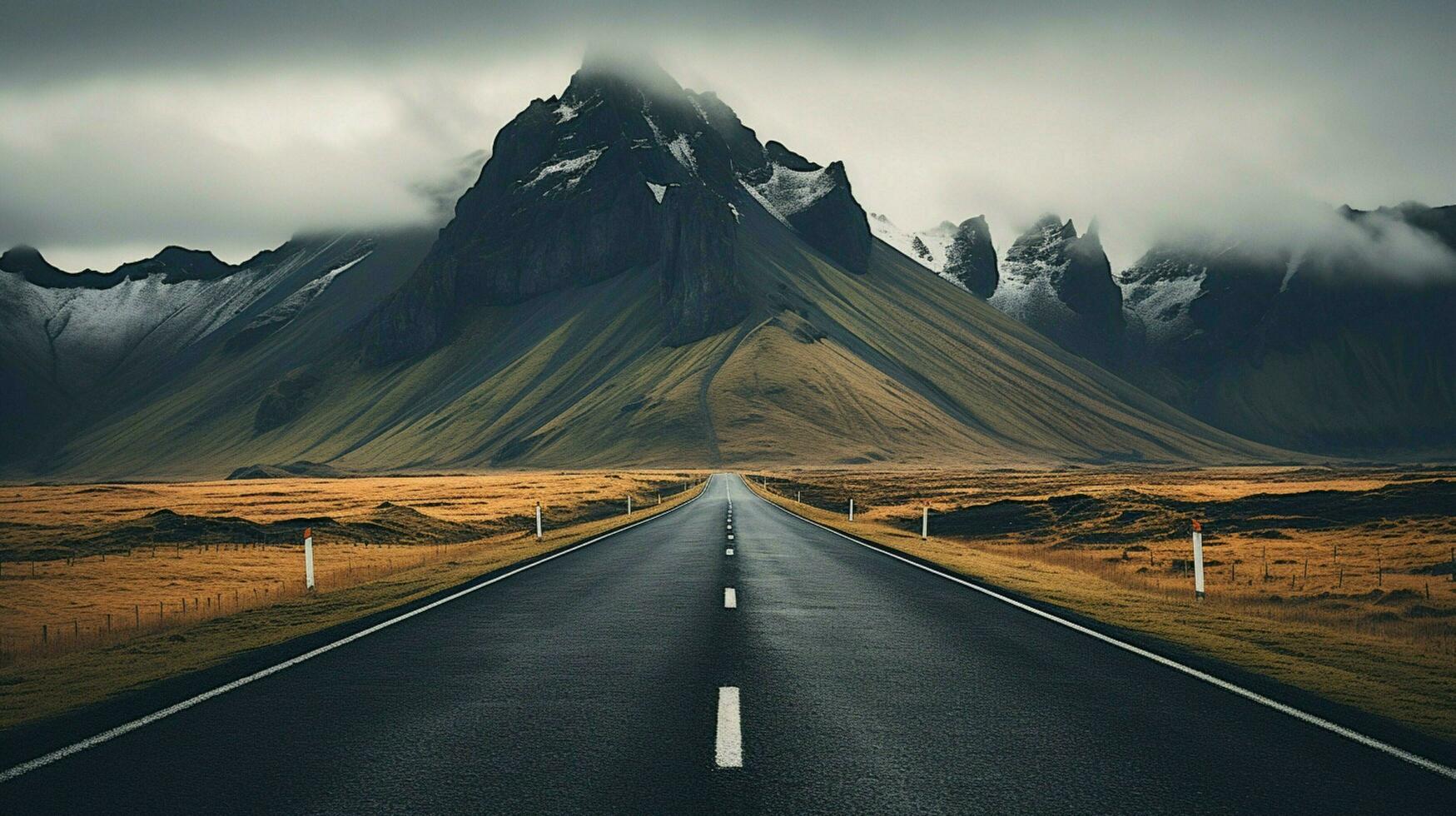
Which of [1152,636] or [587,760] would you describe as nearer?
[587,760]

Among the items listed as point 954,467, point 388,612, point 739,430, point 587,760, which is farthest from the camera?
point 739,430

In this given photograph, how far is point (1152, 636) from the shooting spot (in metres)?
12.9

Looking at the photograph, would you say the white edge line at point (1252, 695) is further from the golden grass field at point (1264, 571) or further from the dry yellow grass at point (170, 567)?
the dry yellow grass at point (170, 567)

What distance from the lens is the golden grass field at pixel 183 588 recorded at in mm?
11266

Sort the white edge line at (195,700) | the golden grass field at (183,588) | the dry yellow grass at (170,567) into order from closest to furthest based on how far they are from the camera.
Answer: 1. the white edge line at (195,700)
2. the golden grass field at (183,588)
3. the dry yellow grass at (170,567)

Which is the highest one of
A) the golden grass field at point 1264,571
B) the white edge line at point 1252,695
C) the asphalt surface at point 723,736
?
the asphalt surface at point 723,736

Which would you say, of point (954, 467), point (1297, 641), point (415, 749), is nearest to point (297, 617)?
point (415, 749)

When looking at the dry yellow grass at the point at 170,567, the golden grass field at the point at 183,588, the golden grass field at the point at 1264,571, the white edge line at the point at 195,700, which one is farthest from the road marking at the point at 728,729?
the dry yellow grass at the point at 170,567

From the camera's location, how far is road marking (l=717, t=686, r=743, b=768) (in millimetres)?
6832

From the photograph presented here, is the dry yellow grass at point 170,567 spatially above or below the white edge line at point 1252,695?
below

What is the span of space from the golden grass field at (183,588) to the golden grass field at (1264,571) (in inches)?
446

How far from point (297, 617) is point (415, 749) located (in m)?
8.90

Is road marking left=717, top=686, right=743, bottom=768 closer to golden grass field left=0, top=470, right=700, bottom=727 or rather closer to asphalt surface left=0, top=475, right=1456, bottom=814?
asphalt surface left=0, top=475, right=1456, bottom=814

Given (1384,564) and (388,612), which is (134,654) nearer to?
(388,612)
